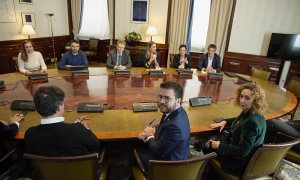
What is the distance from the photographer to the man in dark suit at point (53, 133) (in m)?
1.36

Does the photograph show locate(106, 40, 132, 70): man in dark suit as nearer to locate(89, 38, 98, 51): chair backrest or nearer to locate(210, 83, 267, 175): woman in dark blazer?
locate(210, 83, 267, 175): woman in dark blazer

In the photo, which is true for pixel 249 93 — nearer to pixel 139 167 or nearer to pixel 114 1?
pixel 139 167

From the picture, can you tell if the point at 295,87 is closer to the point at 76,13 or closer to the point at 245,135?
the point at 245,135

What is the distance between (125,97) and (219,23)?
424 centimetres

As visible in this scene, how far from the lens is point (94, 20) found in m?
7.25

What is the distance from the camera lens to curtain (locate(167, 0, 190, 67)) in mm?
5945

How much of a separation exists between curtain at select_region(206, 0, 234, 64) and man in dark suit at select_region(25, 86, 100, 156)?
519 cm

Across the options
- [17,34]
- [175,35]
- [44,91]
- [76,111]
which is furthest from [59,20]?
[44,91]

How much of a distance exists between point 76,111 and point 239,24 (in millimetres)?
5033

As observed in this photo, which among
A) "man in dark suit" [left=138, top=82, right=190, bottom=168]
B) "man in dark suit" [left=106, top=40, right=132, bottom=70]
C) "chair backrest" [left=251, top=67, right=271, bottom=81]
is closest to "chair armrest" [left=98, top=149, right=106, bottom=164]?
"man in dark suit" [left=138, top=82, right=190, bottom=168]

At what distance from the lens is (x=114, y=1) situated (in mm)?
6430

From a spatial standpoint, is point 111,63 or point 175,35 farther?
point 175,35

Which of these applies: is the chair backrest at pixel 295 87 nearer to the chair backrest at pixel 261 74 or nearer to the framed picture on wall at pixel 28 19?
the chair backrest at pixel 261 74

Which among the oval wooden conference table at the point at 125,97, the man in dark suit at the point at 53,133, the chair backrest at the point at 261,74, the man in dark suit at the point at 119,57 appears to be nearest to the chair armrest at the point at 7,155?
the oval wooden conference table at the point at 125,97
